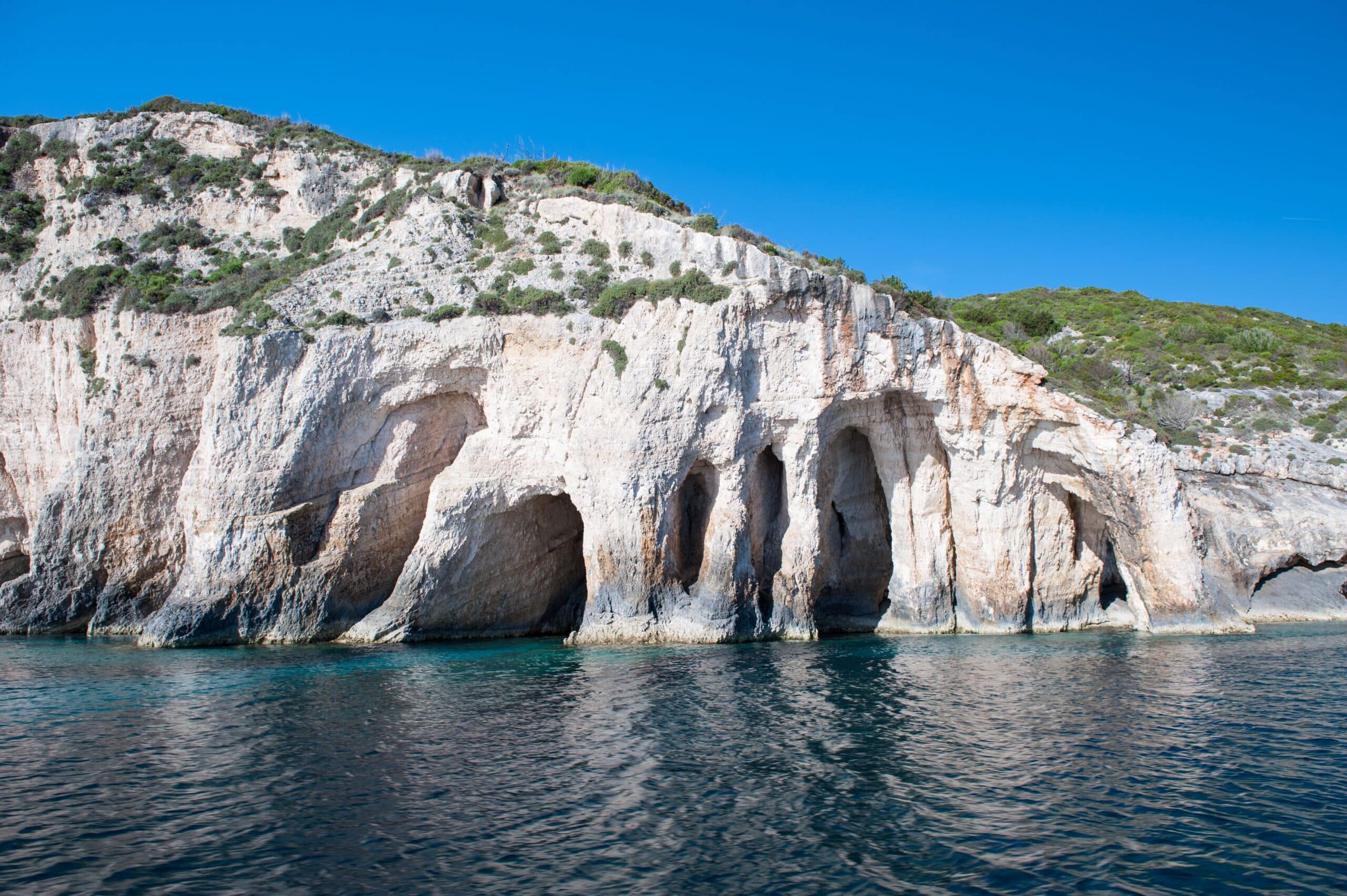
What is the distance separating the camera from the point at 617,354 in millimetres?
23219

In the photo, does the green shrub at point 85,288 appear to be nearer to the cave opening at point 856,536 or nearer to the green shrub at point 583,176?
the green shrub at point 583,176

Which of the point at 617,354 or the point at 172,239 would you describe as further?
the point at 172,239

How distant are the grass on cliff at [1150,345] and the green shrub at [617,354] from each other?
1120 centimetres

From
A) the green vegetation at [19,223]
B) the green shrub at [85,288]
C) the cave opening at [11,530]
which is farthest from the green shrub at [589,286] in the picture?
the green vegetation at [19,223]

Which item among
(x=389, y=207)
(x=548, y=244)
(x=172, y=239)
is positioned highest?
(x=389, y=207)

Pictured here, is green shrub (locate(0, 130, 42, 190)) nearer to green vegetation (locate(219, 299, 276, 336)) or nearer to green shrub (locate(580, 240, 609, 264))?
green vegetation (locate(219, 299, 276, 336))

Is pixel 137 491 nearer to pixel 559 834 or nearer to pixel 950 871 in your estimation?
pixel 559 834

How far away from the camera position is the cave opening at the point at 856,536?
25.5 meters

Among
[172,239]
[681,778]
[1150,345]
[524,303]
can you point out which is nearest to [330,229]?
[172,239]

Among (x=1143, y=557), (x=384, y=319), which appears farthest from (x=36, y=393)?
(x=1143, y=557)

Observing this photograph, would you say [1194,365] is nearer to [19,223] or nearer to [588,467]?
[588,467]

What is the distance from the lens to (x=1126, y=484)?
2214cm

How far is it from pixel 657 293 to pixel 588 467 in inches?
199

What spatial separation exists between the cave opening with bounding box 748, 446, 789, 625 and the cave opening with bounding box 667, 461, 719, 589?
1.12 m
